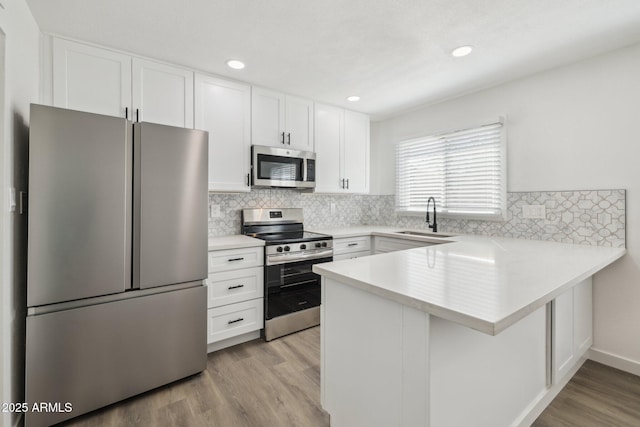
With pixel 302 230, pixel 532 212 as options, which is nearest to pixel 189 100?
pixel 302 230

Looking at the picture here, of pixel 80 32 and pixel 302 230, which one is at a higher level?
pixel 80 32

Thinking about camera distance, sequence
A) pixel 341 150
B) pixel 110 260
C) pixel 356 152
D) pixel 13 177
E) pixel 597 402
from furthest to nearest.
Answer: pixel 356 152, pixel 341 150, pixel 597 402, pixel 110 260, pixel 13 177

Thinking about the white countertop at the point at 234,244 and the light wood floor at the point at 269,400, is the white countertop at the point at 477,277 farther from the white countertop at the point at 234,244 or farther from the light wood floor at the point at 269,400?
the white countertop at the point at 234,244

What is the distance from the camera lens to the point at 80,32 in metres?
1.91

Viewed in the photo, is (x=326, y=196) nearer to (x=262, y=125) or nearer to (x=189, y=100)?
(x=262, y=125)

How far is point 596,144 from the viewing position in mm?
2197

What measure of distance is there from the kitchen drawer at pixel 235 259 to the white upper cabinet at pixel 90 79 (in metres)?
1.25

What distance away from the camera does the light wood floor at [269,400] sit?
1610 mm

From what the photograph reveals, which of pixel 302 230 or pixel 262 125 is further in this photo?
pixel 302 230

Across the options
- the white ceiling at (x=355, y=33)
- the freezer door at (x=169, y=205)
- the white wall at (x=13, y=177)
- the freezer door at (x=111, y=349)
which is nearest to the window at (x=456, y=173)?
the white ceiling at (x=355, y=33)

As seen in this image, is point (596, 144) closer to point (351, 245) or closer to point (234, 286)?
point (351, 245)

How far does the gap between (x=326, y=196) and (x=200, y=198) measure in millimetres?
1950

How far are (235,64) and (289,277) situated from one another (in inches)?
74.4

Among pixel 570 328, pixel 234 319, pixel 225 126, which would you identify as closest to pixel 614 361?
pixel 570 328
